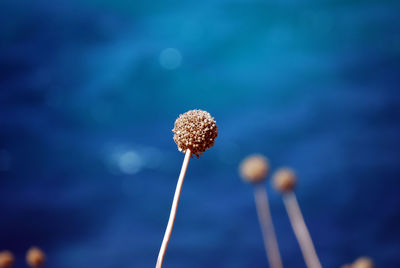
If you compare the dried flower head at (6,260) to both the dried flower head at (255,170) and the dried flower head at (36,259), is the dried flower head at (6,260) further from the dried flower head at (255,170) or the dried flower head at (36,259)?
the dried flower head at (255,170)

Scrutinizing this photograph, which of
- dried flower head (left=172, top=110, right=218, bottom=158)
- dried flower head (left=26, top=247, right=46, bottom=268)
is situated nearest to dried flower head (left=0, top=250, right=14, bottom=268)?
dried flower head (left=26, top=247, right=46, bottom=268)

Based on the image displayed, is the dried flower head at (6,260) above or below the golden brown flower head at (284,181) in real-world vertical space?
below

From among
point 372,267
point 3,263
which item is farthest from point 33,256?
point 372,267

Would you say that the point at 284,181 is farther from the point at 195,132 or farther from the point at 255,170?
the point at 195,132

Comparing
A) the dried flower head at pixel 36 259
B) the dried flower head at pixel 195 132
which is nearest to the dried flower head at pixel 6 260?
the dried flower head at pixel 36 259

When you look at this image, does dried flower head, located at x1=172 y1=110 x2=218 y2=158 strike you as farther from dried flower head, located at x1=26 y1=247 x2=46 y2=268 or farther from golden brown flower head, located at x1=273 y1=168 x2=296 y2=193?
golden brown flower head, located at x1=273 y1=168 x2=296 y2=193

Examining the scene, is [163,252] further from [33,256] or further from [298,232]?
[298,232]

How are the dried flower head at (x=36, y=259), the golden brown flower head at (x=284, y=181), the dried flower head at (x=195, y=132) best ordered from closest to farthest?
the dried flower head at (x=195, y=132) < the dried flower head at (x=36, y=259) < the golden brown flower head at (x=284, y=181)
